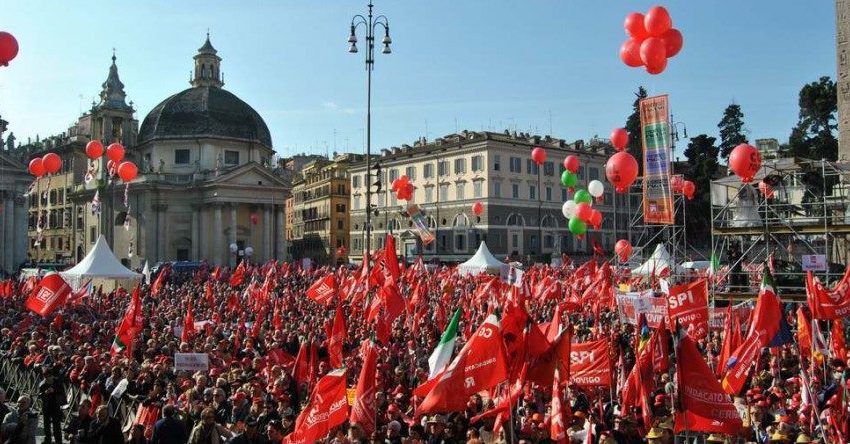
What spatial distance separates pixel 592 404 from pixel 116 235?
68090mm

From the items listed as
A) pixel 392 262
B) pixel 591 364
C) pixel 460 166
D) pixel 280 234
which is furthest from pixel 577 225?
pixel 280 234

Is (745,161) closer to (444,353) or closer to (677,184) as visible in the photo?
(444,353)

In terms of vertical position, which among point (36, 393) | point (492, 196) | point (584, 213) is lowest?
point (36, 393)

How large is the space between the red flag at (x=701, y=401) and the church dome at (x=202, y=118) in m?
69.6

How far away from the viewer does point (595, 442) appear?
10.2 metres

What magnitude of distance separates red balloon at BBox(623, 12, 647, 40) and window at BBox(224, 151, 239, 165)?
61.3 m

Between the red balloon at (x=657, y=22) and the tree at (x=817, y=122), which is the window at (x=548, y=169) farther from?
the red balloon at (x=657, y=22)

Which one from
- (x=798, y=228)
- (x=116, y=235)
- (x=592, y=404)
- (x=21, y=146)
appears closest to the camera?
(x=592, y=404)

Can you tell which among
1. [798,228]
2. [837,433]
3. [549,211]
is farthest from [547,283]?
[549,211]

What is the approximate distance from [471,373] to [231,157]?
68.6 metres

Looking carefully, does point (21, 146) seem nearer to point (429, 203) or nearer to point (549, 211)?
point (429, 203)

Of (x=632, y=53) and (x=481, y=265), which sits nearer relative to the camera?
(x=632, y=53)

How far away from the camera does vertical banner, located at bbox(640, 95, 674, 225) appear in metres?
21.9

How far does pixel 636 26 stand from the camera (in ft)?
60.0
